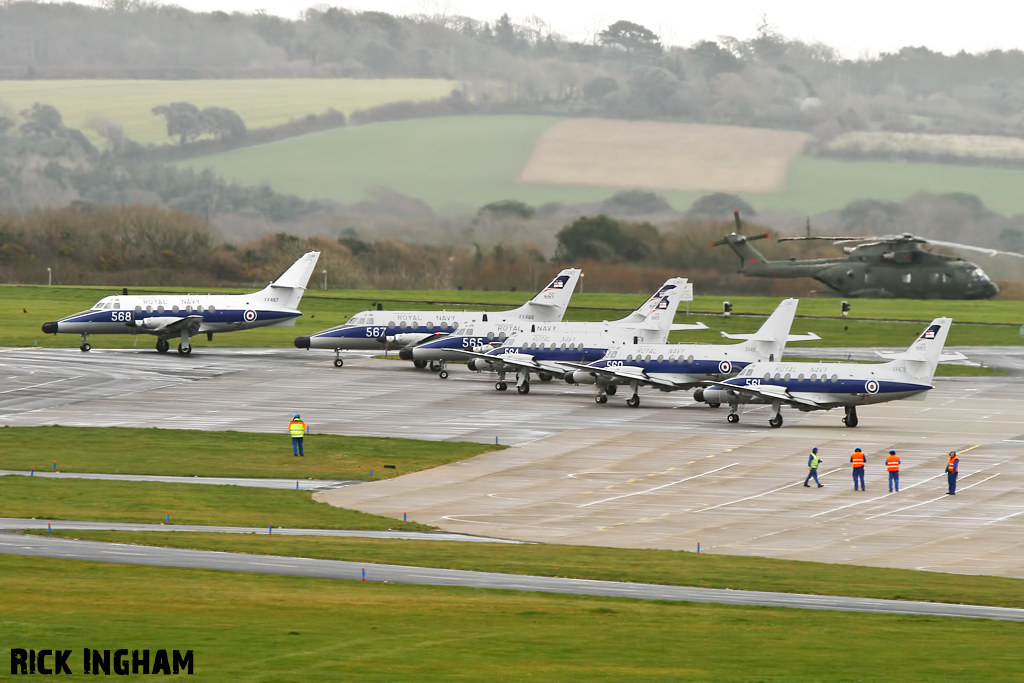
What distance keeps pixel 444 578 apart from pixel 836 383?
138 ft

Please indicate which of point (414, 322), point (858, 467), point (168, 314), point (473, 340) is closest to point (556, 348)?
point (473, 340)

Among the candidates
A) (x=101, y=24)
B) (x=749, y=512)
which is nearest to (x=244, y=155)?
(x=101, y=24)

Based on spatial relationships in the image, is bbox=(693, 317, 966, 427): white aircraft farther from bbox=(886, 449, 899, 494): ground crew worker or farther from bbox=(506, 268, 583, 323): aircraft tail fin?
bbox=(506, 268, 583, 323): aircraft tail fin

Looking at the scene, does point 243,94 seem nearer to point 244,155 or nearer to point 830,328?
point 244,155

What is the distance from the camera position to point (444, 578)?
41062 millimetres

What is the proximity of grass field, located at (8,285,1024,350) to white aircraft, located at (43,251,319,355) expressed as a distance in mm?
7890

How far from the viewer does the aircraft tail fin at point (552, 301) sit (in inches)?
4304

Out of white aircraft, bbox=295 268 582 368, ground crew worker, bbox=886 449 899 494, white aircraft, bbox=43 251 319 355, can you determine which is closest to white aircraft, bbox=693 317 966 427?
ground crew worker, bbox=886 449 899 494

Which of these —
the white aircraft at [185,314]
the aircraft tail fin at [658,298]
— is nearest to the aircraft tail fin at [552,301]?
the aircraft tail fin at [658,298]

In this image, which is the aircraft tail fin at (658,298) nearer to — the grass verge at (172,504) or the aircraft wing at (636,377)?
the aircraft wing at (636,377)

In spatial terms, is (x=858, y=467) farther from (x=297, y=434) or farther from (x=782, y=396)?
(x=297, y=434)

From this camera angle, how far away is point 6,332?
12719 centimetres

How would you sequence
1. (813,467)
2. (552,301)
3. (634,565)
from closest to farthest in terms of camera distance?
(634,565) → (813,467) → (552,301)

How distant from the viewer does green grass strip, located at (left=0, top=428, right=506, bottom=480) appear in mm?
63847
